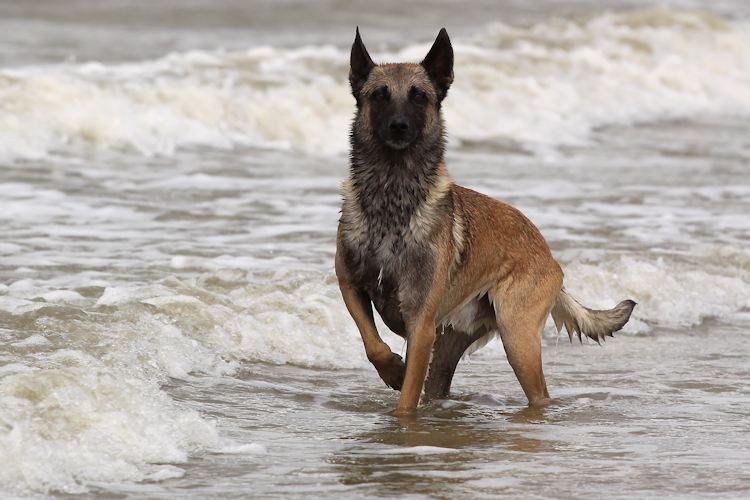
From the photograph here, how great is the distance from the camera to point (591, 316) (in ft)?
26.2

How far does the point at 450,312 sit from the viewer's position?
7453 millimetres

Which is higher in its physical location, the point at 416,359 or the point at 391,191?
the point at 391,191

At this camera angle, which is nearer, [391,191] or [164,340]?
[391,191]

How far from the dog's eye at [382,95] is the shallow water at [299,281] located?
1608 millimetres

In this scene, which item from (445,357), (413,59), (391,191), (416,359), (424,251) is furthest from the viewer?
(413,59)

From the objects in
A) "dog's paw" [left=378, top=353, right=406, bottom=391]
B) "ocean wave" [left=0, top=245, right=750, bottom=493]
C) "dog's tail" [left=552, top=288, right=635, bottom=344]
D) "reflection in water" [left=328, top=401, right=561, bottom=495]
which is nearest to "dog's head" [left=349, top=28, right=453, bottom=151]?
"dog's paw" [left=378, top=353, right=406, bottom=391]

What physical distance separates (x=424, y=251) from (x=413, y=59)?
17.5 metres

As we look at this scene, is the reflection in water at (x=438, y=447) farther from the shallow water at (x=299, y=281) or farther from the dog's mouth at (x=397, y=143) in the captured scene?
the dog's mouth at (x=397, y=143)

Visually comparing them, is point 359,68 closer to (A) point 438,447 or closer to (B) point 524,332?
(B) point 524,332

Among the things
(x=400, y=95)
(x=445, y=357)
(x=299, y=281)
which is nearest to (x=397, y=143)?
(x=400, y=95)

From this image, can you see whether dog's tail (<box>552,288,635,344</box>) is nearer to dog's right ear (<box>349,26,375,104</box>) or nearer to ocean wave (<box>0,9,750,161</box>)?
dog's right ear (<box>349,26,375,104</box>)

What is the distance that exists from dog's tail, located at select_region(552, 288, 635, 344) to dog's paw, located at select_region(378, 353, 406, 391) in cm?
123

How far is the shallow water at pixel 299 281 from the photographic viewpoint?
19.5 feet

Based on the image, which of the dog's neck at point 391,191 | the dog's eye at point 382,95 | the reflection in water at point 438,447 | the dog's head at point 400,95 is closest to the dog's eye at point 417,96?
the dog's head at point 400,95
